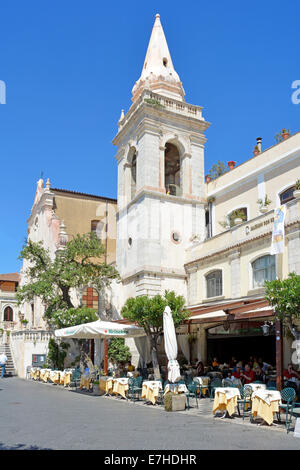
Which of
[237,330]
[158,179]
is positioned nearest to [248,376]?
[237,330]

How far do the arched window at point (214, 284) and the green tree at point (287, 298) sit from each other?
9832 mm

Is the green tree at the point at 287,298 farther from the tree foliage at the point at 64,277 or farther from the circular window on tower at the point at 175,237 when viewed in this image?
the circular window on tower at the point at 175,237

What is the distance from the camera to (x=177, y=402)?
1413 cm

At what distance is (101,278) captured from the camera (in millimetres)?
27844

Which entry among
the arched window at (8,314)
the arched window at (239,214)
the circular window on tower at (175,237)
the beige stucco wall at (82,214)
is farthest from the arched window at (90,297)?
the arched window at (8,314)

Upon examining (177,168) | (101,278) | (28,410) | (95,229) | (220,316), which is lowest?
(28,410)

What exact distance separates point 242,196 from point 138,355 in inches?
400

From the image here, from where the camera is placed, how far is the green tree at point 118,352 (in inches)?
1009

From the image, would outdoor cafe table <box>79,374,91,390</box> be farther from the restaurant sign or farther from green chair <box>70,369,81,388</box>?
the restaurant sign

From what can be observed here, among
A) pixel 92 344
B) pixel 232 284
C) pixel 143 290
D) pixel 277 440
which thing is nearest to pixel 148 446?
pixel 277 440

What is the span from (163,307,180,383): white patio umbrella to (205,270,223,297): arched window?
6.98 metres

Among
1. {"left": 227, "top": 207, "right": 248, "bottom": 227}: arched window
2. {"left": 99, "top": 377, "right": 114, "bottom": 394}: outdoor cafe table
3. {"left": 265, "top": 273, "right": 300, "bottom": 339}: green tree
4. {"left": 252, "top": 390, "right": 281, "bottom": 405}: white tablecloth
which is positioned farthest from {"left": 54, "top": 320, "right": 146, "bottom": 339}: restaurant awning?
{"left": 227, "top": 207, "right": 248, "bottom": 227}: arched window
